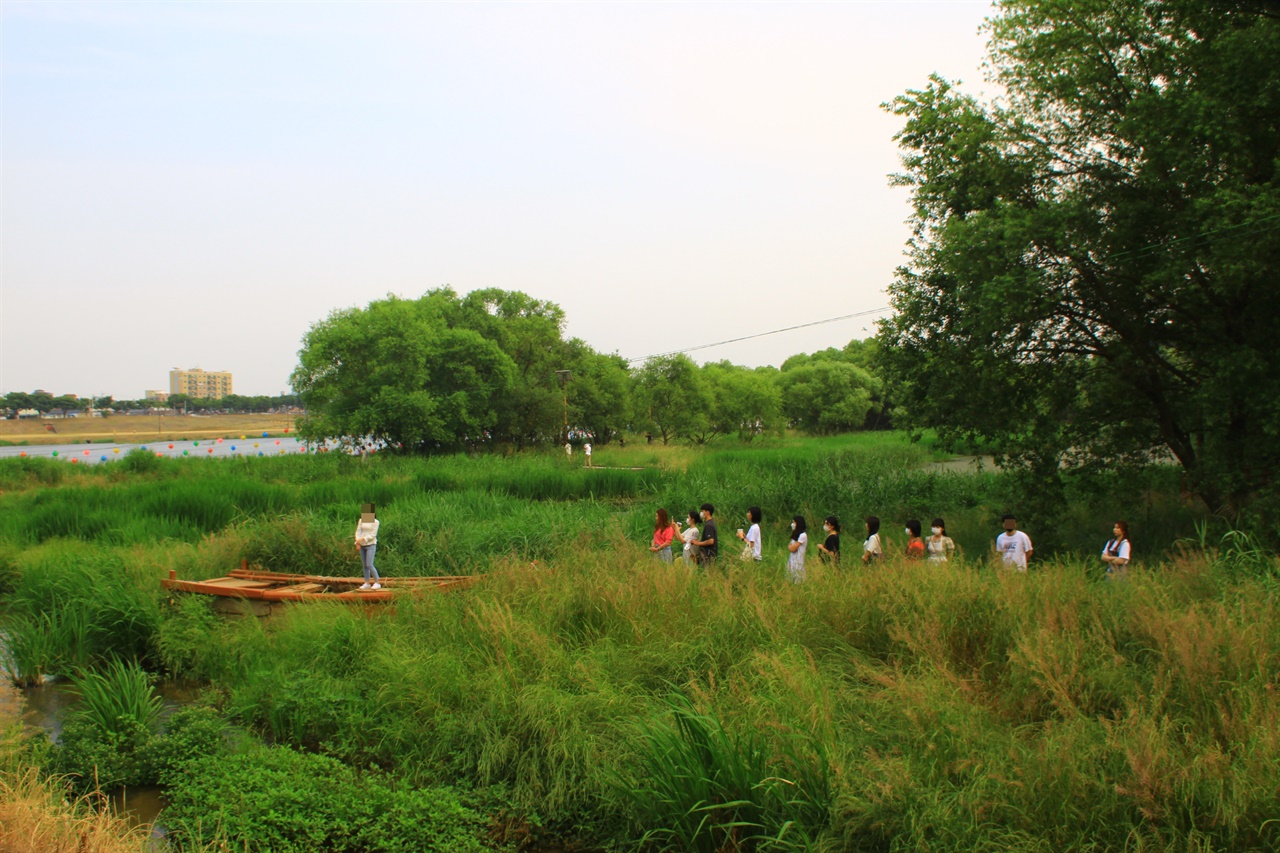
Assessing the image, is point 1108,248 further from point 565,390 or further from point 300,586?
point 565,390

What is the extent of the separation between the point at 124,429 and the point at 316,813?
105204mm

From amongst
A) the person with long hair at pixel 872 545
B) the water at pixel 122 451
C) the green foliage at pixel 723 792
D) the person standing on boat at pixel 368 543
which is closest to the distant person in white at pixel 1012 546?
the person with long hair at pixel 872 545

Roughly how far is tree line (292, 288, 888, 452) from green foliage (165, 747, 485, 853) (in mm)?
29722

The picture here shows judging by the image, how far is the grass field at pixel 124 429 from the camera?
8619 centimetres

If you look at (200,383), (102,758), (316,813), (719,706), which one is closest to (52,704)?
(102,758)

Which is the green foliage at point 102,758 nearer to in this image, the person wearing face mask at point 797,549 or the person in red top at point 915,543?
the person wearing face mask at point 797,549

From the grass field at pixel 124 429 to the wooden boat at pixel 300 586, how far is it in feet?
257

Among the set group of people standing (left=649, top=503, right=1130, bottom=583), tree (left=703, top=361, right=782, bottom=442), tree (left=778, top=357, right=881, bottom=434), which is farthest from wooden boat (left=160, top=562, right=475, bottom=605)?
tree (left=778, top=357, right=881, bottom=434)

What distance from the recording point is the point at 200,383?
17650cm

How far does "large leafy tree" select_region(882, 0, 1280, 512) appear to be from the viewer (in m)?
12.5

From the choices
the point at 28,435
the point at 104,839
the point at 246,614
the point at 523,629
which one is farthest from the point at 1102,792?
the point at 28,435

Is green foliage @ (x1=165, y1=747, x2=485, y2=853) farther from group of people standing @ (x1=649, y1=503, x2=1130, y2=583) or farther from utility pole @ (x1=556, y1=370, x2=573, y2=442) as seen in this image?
utility pole @ (x1=556, y1=370, x2=573, y2=442)

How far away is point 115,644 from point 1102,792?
11499 millimetres

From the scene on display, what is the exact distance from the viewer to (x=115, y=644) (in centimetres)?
1127
